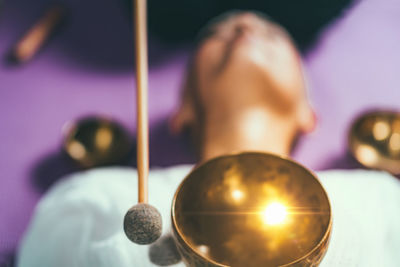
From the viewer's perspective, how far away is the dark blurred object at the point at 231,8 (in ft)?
3.78

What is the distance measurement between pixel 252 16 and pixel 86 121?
481 millimetres

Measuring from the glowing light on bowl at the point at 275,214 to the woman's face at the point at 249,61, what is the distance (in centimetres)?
33

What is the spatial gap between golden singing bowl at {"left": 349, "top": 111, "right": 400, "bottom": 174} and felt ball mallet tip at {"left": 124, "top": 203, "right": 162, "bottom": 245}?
0.69 m

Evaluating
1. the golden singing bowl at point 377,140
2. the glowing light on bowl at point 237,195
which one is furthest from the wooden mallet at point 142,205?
the golden singing bowl at point 377,140

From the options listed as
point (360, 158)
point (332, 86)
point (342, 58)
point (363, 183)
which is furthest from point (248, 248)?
point (342, 58)

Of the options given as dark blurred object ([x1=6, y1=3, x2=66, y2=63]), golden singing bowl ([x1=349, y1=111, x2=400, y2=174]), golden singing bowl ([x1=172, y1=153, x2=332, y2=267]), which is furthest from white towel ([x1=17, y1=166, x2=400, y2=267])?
dark blurred object ([x1=6, y1=3, x2=66, y2=63])

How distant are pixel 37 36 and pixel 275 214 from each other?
1.03 metres

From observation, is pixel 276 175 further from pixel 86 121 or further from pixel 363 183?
pixel 86 121

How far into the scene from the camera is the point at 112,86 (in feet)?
3.72

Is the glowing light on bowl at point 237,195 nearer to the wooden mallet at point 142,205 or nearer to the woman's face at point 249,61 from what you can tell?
the wooden mallet at point 142,205

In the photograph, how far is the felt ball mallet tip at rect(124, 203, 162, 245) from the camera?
379mm

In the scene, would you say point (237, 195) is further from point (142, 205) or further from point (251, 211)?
point (142, 205)

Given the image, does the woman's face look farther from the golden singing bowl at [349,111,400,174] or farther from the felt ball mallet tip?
the felt ball mallet tip

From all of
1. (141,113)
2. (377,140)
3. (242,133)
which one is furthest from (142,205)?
(377,140)
